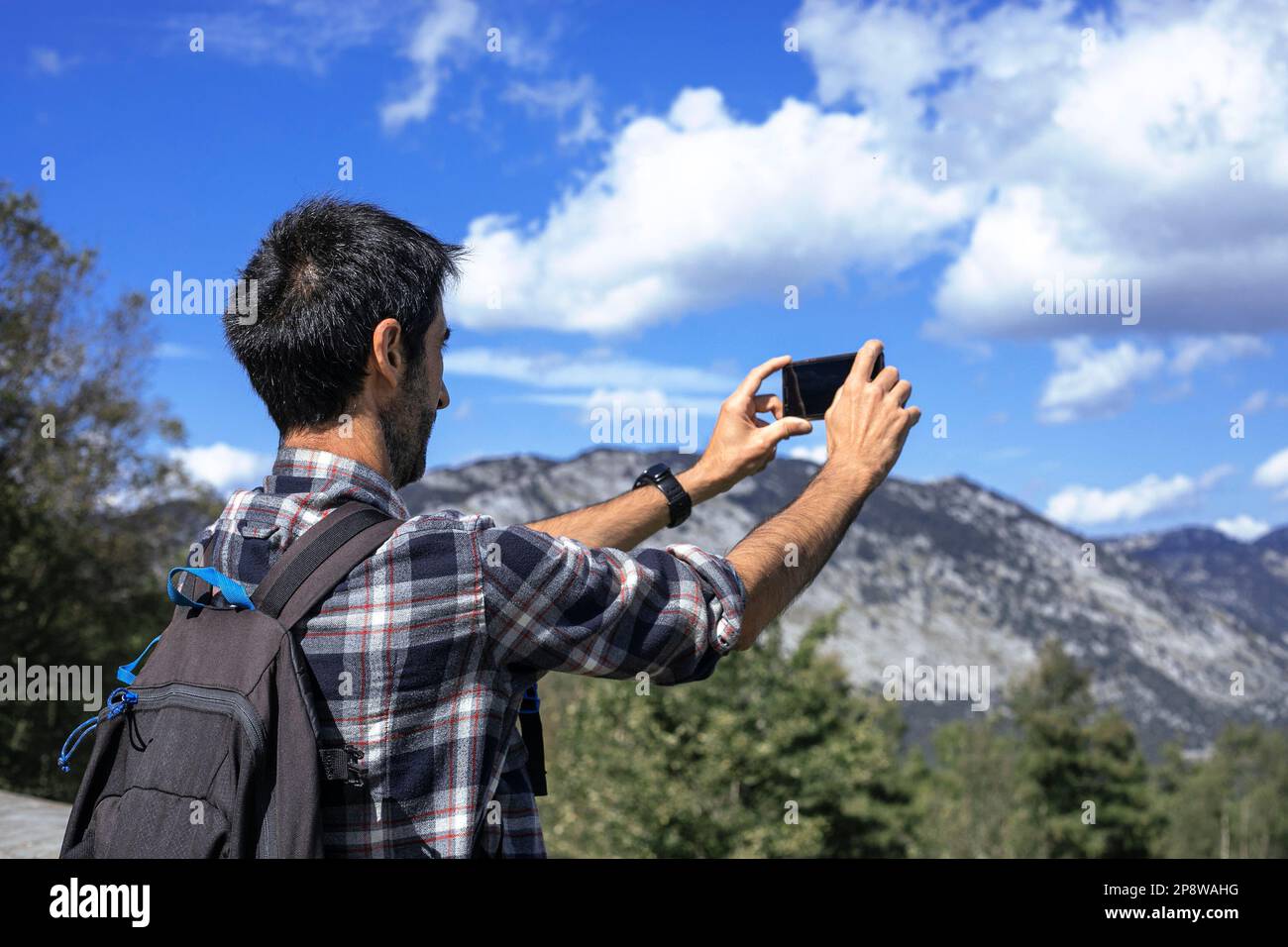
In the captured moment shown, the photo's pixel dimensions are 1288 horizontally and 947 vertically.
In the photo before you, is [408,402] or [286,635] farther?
[408,402]

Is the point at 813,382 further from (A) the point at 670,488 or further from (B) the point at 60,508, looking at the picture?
(B) the point at 60,508

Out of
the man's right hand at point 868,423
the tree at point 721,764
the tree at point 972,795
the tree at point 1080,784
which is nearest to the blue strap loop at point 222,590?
the man's right hand at point 868,423

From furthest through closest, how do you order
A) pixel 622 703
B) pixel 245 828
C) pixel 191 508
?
pixel 622 703, pixel 191 508, pixel 245 828

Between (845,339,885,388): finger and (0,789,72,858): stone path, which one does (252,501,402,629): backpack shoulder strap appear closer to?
(845,339,885,388): finger

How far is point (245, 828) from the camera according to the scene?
173 cm

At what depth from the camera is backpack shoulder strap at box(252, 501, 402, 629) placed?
1.83 metres

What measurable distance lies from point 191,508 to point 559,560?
2284 cm

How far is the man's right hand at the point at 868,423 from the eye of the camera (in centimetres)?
227

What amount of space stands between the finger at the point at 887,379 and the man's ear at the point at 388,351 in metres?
0.97

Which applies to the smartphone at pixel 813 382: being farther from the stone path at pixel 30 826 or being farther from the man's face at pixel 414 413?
the stone path at pixel 30 826
